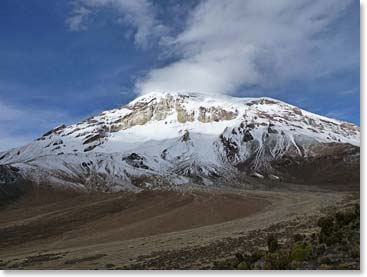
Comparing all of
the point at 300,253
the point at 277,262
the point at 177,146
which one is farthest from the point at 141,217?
the point at 177,146

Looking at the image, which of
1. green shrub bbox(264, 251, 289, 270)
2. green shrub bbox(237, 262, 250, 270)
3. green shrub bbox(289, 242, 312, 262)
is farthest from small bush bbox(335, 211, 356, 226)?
green shrub bbox(237, 262, 250, 270)

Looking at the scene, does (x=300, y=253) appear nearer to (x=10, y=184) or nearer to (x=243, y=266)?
(x=243, y=266)

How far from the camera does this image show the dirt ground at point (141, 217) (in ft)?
50.5

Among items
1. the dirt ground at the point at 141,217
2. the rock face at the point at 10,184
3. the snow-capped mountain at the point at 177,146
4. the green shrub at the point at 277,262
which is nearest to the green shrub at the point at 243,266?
the green shrub at the point at 277,262

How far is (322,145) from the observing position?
42625 millimetres

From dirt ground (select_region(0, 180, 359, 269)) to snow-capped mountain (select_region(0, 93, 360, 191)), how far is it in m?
6.73

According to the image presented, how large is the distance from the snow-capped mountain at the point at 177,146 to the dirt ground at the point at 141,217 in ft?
22.1

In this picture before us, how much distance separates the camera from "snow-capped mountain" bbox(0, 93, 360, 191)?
43656 millimetres

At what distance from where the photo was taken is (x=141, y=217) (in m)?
25.2

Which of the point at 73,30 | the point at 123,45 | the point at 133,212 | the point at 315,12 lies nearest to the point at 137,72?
the point at 123,45

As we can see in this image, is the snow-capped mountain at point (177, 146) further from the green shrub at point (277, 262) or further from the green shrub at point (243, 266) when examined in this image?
the green shrub at point (277, 262)

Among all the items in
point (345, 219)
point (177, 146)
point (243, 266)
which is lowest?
point (243, 266)

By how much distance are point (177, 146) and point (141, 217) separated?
111 feet

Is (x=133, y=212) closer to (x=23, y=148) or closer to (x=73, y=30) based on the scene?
(x=73, y=30)
